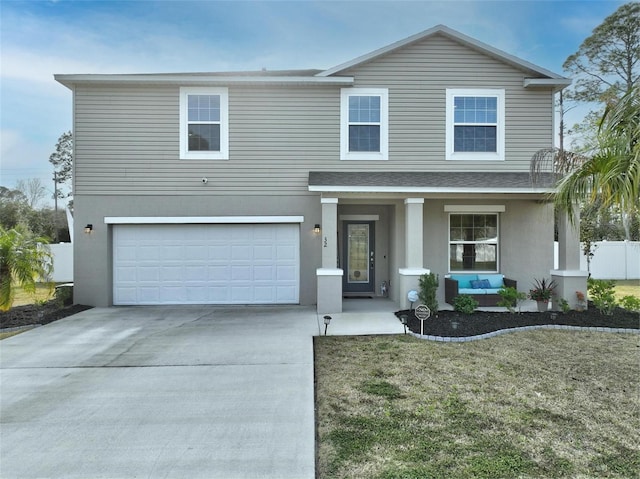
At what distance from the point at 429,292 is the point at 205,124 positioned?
698 cm

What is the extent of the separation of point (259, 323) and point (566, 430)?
5692mm

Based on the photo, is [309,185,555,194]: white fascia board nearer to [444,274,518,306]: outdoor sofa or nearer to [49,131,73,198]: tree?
[444,274,518,306]: outdoor sofa

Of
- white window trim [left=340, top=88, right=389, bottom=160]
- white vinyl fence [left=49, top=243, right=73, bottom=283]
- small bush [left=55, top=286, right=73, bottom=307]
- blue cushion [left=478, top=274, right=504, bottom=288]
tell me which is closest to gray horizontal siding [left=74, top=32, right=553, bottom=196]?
white window trim [left=340, top=88, right=389, bottom=160]

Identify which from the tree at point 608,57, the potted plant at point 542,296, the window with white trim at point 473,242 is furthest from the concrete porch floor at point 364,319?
the tree at point 608,57

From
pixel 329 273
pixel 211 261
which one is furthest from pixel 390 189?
pixel 211 261

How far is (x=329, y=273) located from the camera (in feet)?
28.8

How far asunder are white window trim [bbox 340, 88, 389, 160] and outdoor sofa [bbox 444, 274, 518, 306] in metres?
3.69

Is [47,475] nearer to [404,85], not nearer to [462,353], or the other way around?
[462,353]

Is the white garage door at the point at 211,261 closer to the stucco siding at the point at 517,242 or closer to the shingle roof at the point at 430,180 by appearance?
the shingle roof at the point at 430,180

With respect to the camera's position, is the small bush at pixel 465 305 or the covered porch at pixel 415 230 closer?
the small bush at pixel 465 305

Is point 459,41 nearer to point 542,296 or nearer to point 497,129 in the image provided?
point 497,129

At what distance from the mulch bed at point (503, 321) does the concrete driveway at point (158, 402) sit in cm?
241

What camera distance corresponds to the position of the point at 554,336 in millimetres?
7051

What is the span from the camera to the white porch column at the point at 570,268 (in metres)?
8.83
